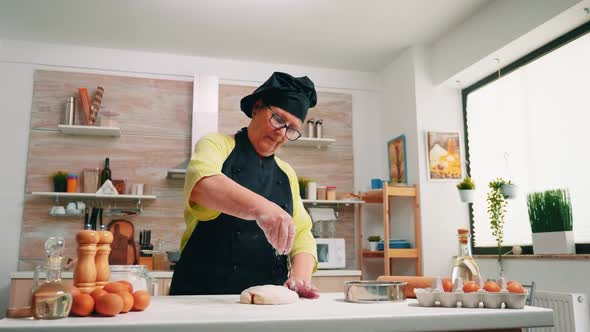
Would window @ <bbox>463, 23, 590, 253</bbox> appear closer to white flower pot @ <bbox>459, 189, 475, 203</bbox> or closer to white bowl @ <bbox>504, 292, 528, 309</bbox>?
white flower pot @ <bbox>459, 189, 475, 203</bbox>

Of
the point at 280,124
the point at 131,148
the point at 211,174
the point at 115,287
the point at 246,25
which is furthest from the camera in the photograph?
the point at 131,148

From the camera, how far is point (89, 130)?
448 centimetres

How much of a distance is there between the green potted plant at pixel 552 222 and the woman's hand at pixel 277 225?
2.62 metres

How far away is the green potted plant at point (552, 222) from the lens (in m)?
3.21

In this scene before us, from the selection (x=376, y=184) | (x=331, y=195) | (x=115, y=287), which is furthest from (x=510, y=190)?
(x=115, y=287)

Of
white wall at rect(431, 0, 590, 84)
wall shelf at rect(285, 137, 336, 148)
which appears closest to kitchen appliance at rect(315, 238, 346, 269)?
wall shelf at rect(285, 137, 336, 148)

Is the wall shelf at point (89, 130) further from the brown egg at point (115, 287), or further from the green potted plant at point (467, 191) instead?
the brown egg at point (115, 287)

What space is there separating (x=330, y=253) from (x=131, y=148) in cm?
207

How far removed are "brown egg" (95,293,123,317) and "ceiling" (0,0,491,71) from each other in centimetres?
321

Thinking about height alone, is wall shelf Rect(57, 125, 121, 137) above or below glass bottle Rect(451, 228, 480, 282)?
above

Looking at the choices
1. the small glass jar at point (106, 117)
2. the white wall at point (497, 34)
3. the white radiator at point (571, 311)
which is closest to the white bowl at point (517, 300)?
the white radiator at point (571, 311)

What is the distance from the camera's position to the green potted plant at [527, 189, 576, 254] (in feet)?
10.5

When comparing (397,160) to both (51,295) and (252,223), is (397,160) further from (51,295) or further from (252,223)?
(51,295)

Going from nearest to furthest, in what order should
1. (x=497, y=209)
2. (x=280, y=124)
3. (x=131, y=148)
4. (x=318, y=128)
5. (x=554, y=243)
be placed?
1. (x=280, y=124)
2. (x=554, y=243)
3. (x=497, y=209)
4. (x=131, y=148)
5. (x=318, y=128)
